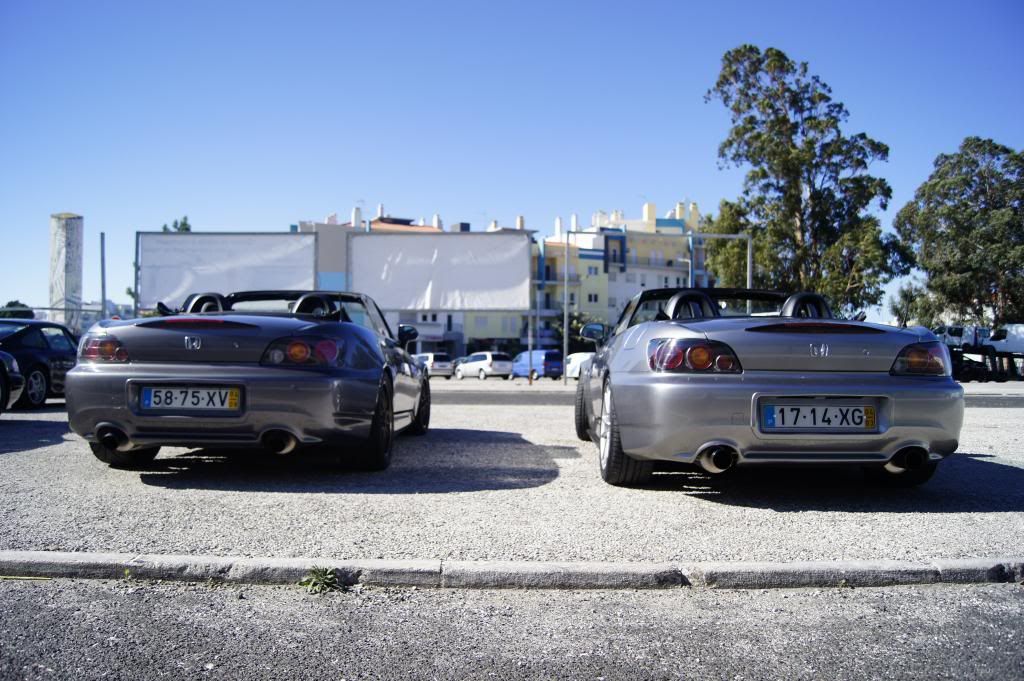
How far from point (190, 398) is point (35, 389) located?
28.1ft

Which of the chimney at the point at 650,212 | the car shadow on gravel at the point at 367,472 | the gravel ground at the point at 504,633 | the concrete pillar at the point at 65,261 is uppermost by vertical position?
the chimney at the point at 650,212

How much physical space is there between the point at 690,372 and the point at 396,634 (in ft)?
8.20

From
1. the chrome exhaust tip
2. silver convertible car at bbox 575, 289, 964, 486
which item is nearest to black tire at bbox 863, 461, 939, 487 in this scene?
silver convertible car at bbox 575, 289, 964, 486

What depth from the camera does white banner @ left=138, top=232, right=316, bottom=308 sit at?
32.0m

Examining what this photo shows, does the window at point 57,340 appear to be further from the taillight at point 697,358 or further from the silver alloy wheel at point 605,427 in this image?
the taillight at point 697,358

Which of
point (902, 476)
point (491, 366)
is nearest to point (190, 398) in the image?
point (902, 476)

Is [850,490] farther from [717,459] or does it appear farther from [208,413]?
[208,413]

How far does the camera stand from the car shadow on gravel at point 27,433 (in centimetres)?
711

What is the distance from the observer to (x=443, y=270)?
32438 millimetres

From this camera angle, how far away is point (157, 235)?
1282 inches

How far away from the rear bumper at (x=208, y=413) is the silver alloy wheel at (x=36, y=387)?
7964mm

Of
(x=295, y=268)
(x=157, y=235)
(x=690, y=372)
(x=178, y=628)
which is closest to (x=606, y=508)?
(x=690, y=372)

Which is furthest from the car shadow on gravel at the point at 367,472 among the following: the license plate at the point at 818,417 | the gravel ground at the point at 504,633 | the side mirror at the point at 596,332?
the gravel ground at the point at 504,633

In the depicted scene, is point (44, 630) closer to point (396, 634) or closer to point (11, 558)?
point (11, 558)
